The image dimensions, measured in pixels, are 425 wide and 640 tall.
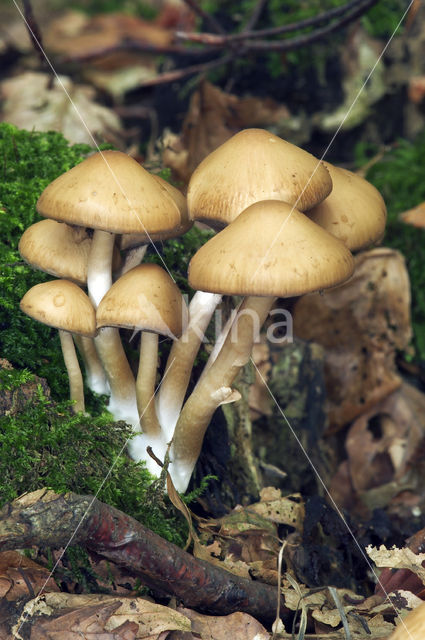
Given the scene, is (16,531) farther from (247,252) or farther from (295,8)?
(295,8)

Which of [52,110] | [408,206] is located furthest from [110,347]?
[52,110]

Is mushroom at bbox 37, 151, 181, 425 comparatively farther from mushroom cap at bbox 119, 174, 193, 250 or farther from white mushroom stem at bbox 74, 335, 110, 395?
white mushroom stem at bbox 74, 335, 110, 395

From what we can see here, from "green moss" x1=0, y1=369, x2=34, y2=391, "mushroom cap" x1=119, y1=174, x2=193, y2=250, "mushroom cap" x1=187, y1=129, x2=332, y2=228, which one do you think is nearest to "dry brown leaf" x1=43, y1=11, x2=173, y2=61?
"mushroom cap" x1=119, y1=174, x2=193, y2=250

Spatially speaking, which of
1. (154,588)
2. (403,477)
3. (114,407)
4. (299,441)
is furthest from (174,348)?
(403,477)

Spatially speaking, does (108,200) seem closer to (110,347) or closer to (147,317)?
(147,317)

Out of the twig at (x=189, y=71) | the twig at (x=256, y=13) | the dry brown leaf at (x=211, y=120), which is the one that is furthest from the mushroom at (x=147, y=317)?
the twig at (x=256, y=13)

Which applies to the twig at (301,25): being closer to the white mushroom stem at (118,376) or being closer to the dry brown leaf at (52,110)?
the dry brown leaf at (52,110)

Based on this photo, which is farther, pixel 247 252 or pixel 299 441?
pixel 299 441
